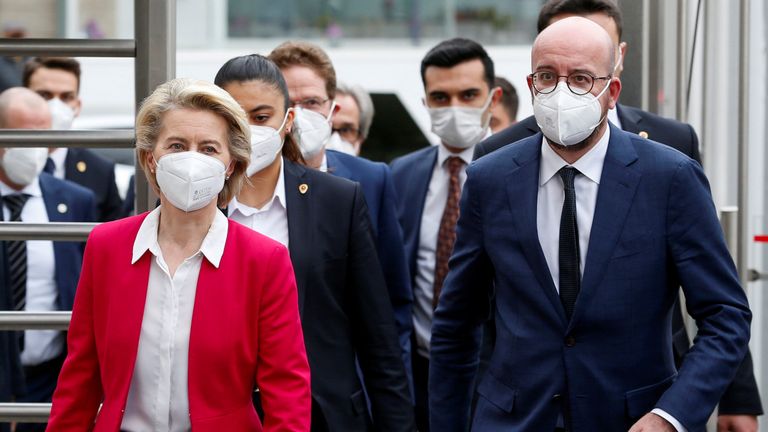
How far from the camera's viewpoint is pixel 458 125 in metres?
6.02

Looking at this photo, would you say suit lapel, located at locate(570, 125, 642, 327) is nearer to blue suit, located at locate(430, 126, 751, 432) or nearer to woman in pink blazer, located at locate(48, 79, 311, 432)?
blue suit, located at locate(430, 126, 751, 432)

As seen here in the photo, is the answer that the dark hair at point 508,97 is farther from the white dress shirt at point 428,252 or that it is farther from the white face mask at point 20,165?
the white face mask at point 20,165

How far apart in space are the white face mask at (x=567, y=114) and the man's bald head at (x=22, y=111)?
3.80m

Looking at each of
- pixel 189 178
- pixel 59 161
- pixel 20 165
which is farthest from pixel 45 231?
pixel 59 161

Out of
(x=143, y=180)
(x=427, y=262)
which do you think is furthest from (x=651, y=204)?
(x=427, y=262)

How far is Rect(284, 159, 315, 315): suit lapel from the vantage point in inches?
171

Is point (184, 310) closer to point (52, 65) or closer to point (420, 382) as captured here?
point (420, 382)

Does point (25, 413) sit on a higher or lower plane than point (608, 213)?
lower

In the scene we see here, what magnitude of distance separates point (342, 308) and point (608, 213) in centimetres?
102

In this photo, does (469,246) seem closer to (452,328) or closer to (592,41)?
(452,328)

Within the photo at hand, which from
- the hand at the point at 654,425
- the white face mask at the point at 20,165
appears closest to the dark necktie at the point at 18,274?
the white face mask at the point at 20,165

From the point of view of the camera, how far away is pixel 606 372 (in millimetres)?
3785

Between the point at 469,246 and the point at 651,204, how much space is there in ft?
1.73

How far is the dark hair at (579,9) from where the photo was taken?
16.7ft
